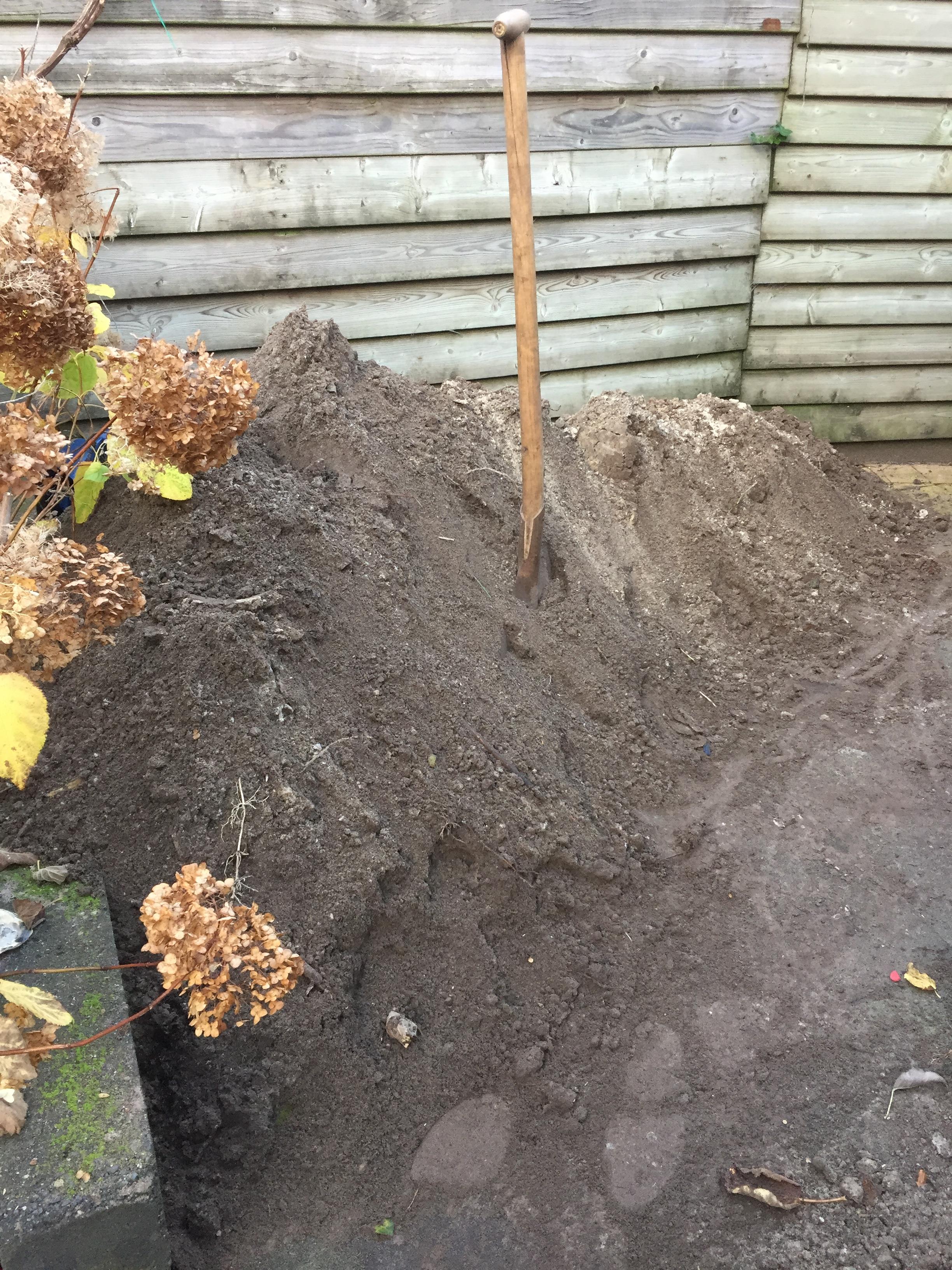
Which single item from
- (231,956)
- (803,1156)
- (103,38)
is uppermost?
(103,38)

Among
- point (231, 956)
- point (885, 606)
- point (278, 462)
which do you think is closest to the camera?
point (231, 956)

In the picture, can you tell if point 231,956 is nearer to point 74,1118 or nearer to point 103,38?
point 74,1118

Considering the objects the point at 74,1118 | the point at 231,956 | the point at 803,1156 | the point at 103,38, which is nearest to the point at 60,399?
the point at 231,956

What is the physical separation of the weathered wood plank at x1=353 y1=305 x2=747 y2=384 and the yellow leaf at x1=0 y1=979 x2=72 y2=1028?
9.81ft

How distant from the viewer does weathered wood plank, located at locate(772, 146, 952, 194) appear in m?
4.18

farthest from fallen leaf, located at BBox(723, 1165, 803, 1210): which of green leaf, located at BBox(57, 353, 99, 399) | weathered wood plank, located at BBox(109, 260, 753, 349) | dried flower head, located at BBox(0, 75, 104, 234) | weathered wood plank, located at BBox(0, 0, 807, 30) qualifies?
weathered wood plank, located at BBox(0, 0, 807, 30)

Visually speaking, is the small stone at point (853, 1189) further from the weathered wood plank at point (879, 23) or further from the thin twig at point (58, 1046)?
the weathered wood plank at point (879, 23)

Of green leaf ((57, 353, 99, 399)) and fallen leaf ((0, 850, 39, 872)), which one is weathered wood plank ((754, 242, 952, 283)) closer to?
green leaf ((57, 353, 99, 399))

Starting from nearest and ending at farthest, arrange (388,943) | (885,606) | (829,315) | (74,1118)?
1. (74,1118)
2. (388,943)
3. (885,606)
4. (829,315)

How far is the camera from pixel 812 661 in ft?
10.3

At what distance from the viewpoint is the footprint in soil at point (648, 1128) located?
63.8 inches

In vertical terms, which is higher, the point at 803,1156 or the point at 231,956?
the point at 231,956

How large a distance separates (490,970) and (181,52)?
3.20 meters

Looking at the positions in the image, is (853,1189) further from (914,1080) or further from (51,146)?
(51,146)
